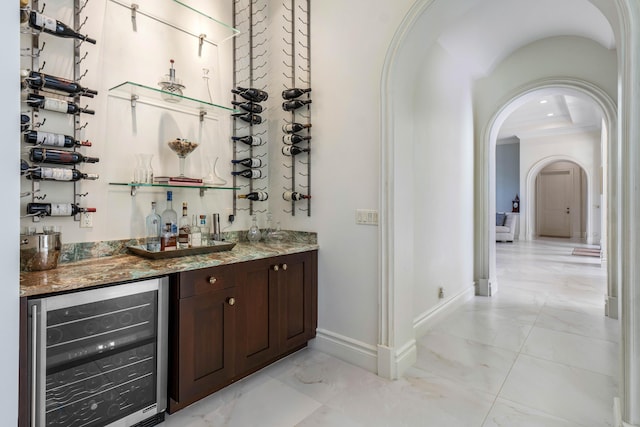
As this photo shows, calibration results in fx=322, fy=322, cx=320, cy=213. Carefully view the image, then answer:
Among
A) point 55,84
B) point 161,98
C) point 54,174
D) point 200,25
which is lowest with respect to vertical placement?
point 54,174


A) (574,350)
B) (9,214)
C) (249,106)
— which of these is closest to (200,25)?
(249,106)

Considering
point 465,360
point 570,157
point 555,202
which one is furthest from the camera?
point 555,202

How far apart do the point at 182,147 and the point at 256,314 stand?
4.24ft

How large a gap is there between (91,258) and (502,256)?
25.1 feet

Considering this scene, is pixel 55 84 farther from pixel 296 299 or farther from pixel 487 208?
pixel 487 208

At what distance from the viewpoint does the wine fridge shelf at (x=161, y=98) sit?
2.08 m

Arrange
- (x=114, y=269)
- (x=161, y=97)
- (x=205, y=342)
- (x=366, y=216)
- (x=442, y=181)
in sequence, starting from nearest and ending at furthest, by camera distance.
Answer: (x=114, y=269) < (x=205, y=342) < (x=161, y=97) < (x=366, y=216) < (x=442, y=181)

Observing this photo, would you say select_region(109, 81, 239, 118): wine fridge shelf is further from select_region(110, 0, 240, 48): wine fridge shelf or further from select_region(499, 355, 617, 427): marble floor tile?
select_region(499, 355, 617, 427): marble floor tile

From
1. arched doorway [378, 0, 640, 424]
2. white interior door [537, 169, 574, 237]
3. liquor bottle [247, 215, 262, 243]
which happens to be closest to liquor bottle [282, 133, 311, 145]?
arched doorway [378, 0, 640, 424]

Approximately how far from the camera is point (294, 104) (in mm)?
2734

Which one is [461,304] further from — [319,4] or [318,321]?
[319,4]

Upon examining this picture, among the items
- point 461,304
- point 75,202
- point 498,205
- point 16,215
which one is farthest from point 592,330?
point 498,205

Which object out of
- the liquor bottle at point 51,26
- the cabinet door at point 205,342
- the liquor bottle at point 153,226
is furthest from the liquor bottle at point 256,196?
the liquor bottle at point 51,26

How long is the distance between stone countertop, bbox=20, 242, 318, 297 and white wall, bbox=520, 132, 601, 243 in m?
10.2
